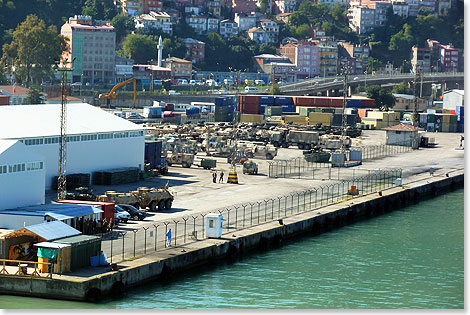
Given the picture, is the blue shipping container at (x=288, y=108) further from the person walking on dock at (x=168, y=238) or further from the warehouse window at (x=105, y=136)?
the person walking on dock at (x=168, y=238)

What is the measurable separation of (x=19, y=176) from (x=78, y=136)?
18074 millimetres

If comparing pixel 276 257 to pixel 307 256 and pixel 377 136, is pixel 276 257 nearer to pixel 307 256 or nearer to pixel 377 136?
pixel 307 256

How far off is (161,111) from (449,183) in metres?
90.8

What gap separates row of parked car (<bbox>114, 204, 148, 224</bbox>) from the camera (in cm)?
6648

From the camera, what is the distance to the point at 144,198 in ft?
237

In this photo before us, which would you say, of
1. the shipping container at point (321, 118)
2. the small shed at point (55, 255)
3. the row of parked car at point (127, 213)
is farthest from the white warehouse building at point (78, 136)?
the shipping container at point (321, 118)

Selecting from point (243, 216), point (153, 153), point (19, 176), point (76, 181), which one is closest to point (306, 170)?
point (153, 153)

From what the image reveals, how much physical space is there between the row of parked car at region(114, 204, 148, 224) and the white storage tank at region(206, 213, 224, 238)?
268 inches

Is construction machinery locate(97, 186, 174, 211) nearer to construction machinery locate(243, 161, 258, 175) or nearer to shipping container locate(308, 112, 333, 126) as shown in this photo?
construction machinery locate(243, 161, 258, 175)

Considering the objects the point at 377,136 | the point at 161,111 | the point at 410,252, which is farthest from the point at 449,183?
the point at 161,111

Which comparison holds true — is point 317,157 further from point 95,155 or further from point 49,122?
point 49,122

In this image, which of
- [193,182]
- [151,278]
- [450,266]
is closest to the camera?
[151,278]

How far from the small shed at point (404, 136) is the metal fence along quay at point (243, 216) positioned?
3499cm

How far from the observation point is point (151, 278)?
54.0 meters
